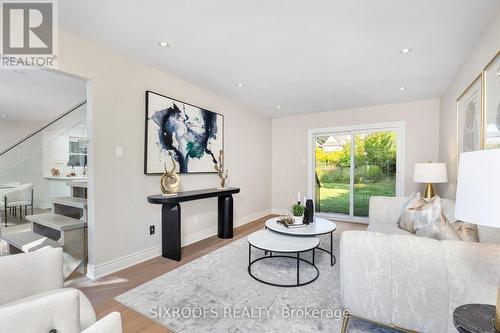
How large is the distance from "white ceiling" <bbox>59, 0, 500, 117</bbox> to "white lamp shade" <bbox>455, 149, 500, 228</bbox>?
4.90 feet

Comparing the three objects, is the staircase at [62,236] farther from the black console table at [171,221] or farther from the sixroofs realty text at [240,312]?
the sixroofs realty text at [240,312]

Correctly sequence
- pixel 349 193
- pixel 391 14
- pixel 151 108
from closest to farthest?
1. pixel 391 14
2. pixel 151 108
3. pixel 349 193

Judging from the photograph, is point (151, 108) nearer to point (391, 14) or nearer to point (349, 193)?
point (391, 14)

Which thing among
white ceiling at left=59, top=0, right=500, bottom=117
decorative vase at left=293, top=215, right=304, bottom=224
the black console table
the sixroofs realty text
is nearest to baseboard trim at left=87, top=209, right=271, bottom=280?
the black console table

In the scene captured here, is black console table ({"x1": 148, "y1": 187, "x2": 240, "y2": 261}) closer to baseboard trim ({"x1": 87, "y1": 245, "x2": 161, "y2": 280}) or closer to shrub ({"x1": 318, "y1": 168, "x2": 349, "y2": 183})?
baseboard trim ({"x1": 87, "y1": 245, "x2": 161, "y2": 280})

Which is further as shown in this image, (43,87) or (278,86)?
(43,87)

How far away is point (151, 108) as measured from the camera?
9.60ft

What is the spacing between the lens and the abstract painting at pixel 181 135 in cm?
294

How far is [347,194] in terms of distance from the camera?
5004 millimetres

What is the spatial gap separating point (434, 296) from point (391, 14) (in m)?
2.10

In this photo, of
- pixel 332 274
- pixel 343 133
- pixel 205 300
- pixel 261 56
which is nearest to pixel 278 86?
pixel 261 56

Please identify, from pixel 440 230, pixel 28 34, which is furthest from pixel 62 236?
pixel 440 230

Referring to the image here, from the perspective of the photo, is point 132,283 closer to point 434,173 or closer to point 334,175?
point 434,173

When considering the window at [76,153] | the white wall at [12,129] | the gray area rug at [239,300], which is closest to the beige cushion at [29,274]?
the gray area rug at [239,300]
